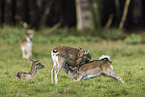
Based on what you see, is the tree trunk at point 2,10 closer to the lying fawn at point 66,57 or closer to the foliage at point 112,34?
the foliage at point 112,34

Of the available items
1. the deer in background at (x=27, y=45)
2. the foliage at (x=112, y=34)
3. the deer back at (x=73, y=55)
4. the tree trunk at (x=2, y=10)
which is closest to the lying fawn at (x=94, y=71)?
the deer back at (x=73, y=55)

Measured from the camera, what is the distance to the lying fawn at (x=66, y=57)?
24.2ft

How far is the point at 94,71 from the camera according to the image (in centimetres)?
755

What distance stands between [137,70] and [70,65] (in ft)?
8.29

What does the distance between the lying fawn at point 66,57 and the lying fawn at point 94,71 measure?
236 mm

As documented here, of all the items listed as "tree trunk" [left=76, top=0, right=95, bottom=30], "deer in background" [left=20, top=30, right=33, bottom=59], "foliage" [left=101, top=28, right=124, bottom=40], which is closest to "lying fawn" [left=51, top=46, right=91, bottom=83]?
"deer in background" [left=20, top=30, right=33, bottom=59]

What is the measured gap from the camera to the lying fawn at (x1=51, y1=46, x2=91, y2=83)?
7.39 metres

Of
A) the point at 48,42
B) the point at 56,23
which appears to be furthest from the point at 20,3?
the point at 48,42

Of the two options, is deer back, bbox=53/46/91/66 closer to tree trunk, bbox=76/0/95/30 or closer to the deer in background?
Answer: the deer in background

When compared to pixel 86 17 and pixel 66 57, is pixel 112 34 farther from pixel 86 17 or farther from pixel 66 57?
pixel 66 57

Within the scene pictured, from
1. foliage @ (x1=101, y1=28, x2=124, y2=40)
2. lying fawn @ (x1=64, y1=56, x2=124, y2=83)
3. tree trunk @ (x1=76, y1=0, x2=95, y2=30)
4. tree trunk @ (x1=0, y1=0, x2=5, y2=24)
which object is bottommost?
lying fawn @ (x1=64, y1=56, x2=124, y2=83)

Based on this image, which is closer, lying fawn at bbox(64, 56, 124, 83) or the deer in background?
lying fawn at bbox(64, 56, 124, 83)

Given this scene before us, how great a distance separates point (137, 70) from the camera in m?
9.12

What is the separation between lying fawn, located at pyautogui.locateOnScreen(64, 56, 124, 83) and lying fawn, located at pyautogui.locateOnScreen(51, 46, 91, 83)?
0.77 ft
